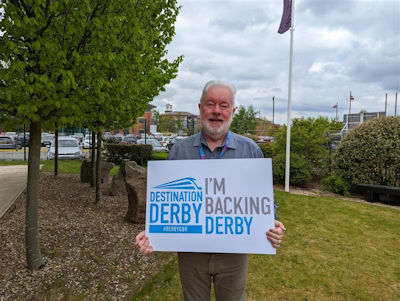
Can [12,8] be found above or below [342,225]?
above

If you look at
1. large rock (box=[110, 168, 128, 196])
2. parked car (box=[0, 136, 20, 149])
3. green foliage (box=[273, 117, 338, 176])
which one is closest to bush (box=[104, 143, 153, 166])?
green foliage (box=[273, 117, 338, 176])

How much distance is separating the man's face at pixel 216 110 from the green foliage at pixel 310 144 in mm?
9973

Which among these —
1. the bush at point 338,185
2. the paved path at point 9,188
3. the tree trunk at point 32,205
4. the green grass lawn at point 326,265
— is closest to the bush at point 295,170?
the bush at point 338,185

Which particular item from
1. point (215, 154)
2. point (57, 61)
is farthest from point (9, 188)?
point (215, 154)

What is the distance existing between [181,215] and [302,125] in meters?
11.5

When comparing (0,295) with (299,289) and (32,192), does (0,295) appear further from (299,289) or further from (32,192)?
(299,289)

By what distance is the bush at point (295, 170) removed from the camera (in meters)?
10.5

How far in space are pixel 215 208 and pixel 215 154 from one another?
15.6 inches

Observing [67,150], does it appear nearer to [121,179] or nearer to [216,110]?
[121,179]

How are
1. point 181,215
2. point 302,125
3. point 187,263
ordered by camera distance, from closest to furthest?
point 181,215
point 187,263
point 302,125

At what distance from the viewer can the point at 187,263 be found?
203cm

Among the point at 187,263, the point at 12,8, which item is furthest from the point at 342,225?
the point at 12,8

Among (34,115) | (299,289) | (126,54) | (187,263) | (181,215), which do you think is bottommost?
(299,289)

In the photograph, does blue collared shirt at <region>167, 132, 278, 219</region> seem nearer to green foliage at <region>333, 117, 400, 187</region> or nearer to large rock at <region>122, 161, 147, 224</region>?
large rock at <region>122, 161, 147, 224</region>
